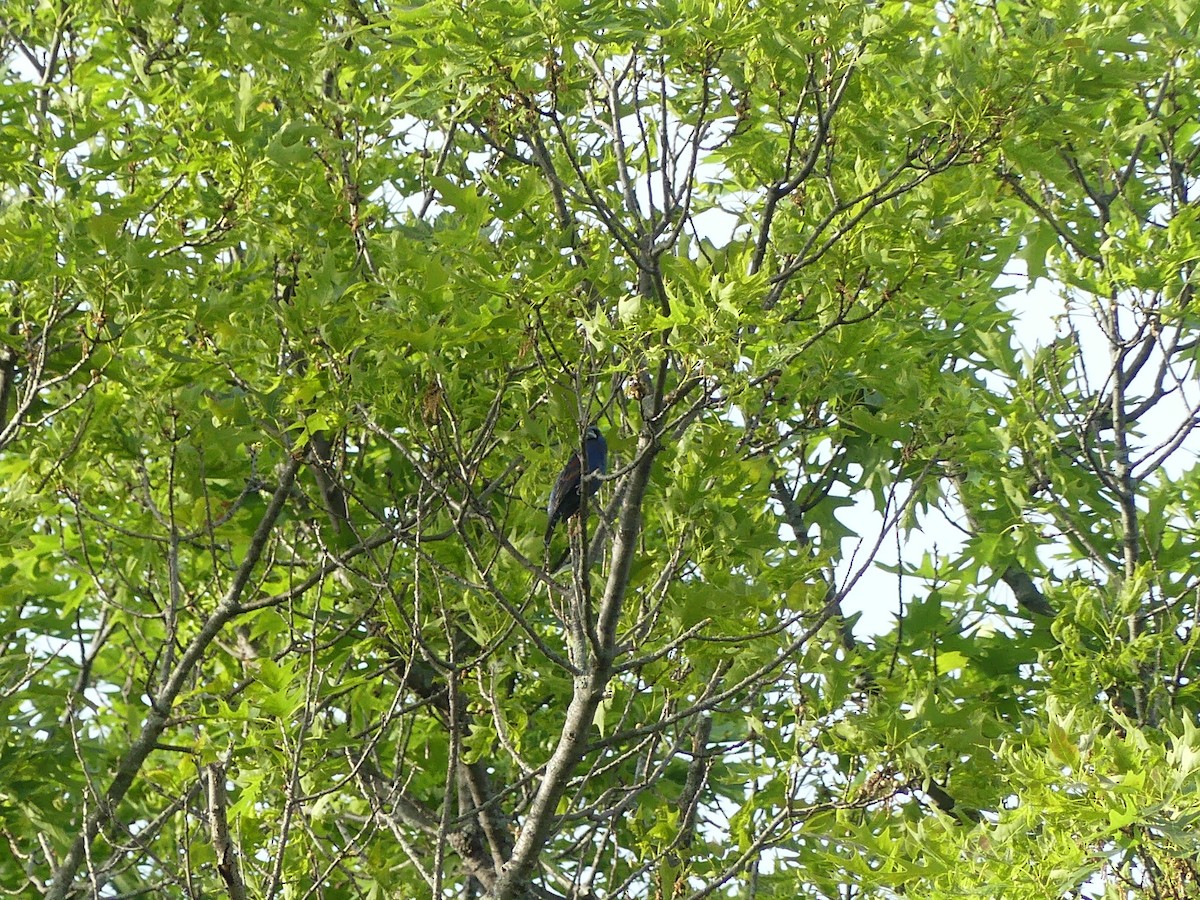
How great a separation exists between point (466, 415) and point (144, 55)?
2624 mm

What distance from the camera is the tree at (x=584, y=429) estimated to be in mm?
4117

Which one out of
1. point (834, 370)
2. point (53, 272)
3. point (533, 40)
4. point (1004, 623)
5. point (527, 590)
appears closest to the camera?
point (533, 40)

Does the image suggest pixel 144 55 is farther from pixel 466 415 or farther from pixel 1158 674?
pixel 1158 674

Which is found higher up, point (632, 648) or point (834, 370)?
point (834, 370)

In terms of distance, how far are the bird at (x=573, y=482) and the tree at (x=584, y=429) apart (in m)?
0.09

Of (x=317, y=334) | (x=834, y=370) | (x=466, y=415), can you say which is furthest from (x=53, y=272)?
(x=834, y=370)

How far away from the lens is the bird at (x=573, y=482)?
4449 millimetres

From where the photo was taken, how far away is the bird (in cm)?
445

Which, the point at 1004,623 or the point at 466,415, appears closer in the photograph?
the point at 466,415

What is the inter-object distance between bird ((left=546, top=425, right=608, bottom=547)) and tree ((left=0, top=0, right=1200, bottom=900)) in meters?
0.09

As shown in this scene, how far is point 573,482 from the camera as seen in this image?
4.48 m

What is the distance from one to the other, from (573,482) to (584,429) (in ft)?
1.56

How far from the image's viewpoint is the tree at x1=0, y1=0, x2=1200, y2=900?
13.5ft

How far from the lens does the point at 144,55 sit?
615 centimetres
